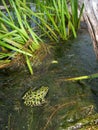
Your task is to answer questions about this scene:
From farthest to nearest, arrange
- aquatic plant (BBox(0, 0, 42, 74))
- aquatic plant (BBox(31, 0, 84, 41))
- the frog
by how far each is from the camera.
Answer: aquatic plant (BBox(31, 0, 84, 41)) → aquatic plant (BBox(0, 0, 42, 74)) → the frog

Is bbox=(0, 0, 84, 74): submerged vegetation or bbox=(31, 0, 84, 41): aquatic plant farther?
bbox=(31, 0, 84, 41): aquatic plant

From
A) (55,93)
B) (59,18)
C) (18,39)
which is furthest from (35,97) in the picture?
(59,18)

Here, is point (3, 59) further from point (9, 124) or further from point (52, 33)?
point (9, 124)

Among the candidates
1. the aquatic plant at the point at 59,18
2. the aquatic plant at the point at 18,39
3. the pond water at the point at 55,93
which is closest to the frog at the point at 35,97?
the pond water at the point at 55,93

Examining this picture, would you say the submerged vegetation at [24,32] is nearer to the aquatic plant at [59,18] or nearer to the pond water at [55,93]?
the aquatic plant at [59,18]

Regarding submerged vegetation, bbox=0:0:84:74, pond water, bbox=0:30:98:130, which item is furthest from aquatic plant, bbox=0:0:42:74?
pond water, bbox=0:30:98:130

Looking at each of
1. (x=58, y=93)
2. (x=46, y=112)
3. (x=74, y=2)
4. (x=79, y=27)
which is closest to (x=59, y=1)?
(x=74, y=2)

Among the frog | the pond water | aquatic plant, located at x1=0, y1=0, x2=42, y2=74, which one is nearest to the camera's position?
the pond water

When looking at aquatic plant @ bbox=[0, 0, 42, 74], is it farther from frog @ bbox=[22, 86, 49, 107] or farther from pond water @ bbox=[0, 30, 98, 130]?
frog @ bbox=[22, 86, 49, 107]

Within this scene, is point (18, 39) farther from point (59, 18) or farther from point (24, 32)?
point (59, 18)
